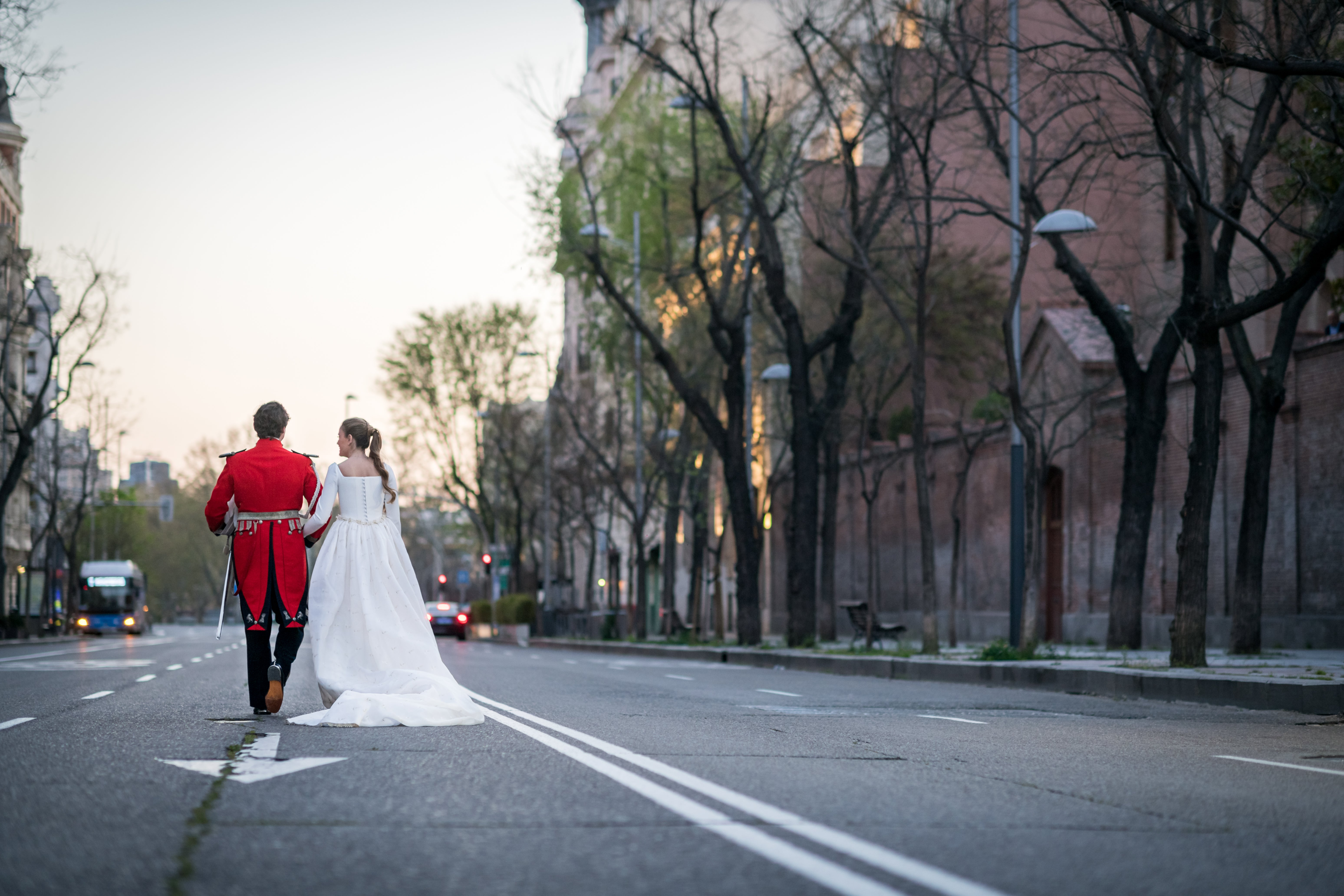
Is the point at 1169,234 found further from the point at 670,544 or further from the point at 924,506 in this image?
the point at 670,544

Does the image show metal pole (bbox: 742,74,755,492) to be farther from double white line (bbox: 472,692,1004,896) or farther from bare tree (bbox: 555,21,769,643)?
double white line (bbox: 472,692,1004,896)

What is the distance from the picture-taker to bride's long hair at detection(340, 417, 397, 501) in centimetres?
1145

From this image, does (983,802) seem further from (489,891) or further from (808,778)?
(489,891)

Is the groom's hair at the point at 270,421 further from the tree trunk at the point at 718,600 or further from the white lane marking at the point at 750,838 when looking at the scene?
the tree trunk at the point at 718,600

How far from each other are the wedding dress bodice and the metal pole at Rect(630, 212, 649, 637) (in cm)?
3103

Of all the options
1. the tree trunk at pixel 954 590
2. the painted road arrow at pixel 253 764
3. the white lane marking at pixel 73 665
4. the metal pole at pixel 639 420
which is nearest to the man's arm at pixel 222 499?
the painted road arrow at pixel 253 764

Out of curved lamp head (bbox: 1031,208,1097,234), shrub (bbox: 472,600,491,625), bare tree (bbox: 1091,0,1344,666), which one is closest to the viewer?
bare tree (bbox: 1091,0,1344,666)

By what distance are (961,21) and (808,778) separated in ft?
56.6

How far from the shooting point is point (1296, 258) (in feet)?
86.5

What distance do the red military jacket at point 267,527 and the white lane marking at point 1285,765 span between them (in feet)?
19.0

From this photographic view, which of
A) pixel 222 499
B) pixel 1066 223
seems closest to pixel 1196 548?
pixel 1066 223

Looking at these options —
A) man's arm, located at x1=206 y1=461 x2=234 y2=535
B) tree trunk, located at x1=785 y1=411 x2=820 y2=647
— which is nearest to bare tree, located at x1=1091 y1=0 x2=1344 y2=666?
man's arm, located at x1=206 y1=461 x2=234 y2=535

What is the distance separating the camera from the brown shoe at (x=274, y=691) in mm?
10742

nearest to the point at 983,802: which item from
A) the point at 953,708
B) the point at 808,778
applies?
the point at 808,778
